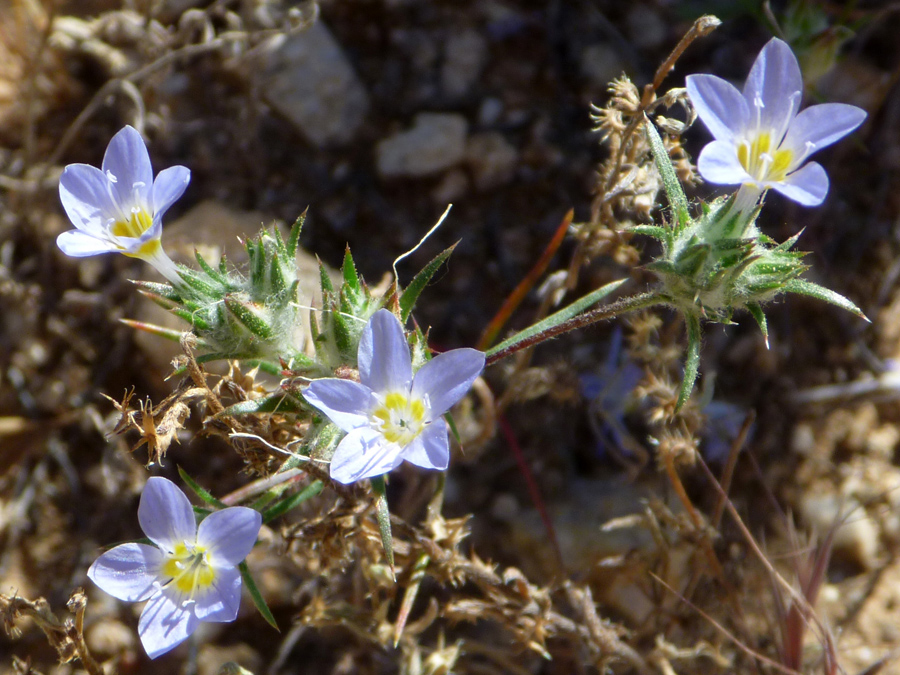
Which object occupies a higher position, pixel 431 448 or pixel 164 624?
pixel 431 448

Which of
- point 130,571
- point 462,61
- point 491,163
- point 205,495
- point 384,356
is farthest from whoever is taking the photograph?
point 462,61

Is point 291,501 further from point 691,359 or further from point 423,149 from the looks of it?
point 423,149

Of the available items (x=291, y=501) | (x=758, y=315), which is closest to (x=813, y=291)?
(x=758, y=315)

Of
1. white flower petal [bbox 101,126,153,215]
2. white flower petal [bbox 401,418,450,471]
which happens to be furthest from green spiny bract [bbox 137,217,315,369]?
white flower petal [bbox 401,418,450,471]

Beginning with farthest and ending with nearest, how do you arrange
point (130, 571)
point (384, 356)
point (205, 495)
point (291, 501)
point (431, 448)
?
1. point (291, 501)
2. point (205, 495)
3. point (130, 571)
4. point (384, 356)
5. point (431, 448)

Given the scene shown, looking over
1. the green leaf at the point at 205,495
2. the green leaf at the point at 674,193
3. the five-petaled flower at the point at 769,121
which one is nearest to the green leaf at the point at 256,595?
the green leaf at the point at 205,495

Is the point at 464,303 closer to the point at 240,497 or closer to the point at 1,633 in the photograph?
the point at 240,497

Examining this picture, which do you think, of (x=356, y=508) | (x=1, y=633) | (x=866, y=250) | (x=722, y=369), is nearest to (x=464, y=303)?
(x=722, y=369)
